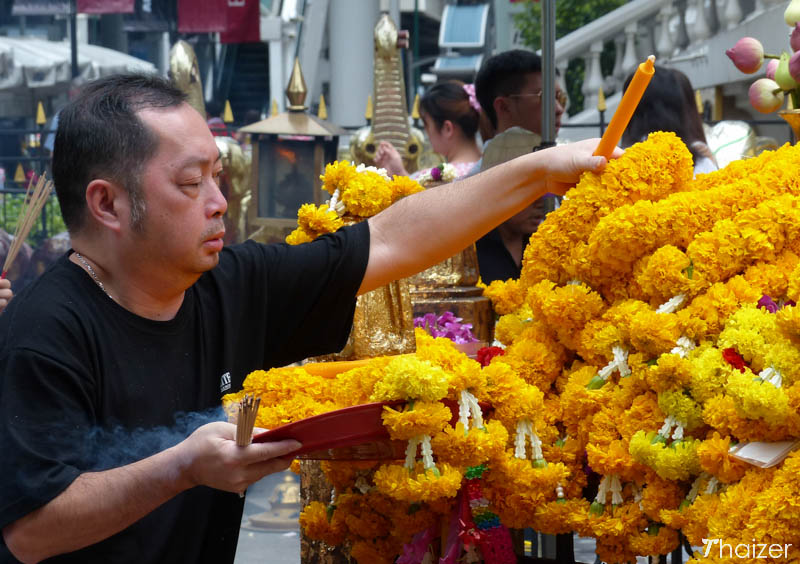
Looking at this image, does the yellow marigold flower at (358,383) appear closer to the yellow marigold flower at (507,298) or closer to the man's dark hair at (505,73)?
the yellow marigold flower at (507,298)

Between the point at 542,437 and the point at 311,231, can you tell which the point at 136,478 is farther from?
the point at 311,231

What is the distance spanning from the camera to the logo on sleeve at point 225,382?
178cm

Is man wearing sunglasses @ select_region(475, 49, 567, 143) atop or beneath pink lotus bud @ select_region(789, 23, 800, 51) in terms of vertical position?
beneath

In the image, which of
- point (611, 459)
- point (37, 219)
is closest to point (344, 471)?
point (611, 459)

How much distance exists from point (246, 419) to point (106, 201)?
477mm

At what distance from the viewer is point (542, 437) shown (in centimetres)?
179

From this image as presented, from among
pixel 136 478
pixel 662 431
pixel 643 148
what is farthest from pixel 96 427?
pixel 643 148

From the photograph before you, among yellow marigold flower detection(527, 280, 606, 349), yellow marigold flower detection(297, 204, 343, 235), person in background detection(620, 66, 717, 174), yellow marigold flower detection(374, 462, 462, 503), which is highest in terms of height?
person in background detection(620, 66, 717, 174)

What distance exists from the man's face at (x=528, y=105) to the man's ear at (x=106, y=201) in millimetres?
1871

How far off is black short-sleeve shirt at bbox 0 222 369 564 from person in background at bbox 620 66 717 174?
4.63ft

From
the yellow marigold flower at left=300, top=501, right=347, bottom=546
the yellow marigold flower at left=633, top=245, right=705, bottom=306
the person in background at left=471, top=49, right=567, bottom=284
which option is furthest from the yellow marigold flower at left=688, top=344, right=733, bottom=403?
the person in background at left=471, top=49, right=567, bottom=284

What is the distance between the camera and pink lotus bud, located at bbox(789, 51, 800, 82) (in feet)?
6.82

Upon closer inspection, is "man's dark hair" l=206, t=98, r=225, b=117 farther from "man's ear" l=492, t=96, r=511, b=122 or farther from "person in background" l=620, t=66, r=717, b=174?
"person in background" l=620, t=66, r=717, b=174

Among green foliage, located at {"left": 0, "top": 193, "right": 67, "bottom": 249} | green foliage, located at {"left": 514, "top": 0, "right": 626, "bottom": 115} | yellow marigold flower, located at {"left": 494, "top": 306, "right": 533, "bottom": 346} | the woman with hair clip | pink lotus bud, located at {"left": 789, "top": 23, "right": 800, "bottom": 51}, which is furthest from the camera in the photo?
green foliage, located at {"left": 514, "top": 0, "right": 626, "bottom": 115}
